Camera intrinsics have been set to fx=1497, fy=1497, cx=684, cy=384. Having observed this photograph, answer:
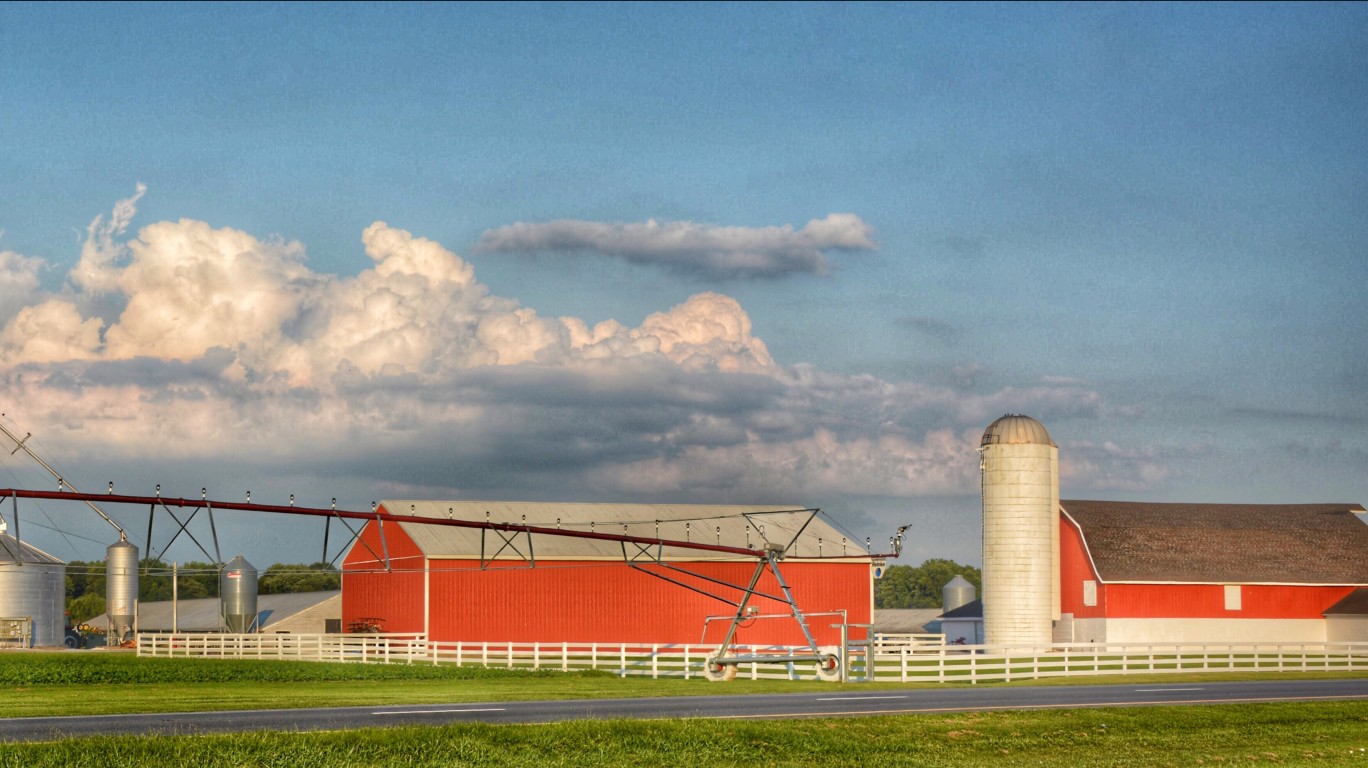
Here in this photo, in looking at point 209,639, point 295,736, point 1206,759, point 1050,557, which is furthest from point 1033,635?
point 295,736

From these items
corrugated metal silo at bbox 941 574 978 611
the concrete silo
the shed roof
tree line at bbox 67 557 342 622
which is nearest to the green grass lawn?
the concrete silo

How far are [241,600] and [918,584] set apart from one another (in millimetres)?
102915

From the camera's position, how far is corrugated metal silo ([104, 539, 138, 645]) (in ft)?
240

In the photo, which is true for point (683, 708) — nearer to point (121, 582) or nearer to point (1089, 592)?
point (1089, 592)

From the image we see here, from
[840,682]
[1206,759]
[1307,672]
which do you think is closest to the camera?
[1206,759]

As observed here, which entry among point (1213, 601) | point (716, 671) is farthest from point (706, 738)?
point (1213, 601)

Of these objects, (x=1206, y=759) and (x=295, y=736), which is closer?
(x=295, y=736)

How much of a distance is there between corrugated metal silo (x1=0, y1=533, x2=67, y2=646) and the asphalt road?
47994 millimetres

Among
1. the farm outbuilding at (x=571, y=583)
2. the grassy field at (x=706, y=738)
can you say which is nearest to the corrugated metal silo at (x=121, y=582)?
the farm outbuilding at (x=571, y=583)

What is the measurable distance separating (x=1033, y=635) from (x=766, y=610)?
11340 mm

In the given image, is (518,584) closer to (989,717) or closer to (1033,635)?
(1033,635)

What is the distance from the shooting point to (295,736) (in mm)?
20859

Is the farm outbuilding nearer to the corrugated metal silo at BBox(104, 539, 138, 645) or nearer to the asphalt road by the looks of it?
the corrugated metal silo at BBox(104, 539, 138, 645)

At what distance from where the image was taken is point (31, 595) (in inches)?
2798
